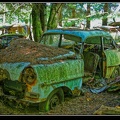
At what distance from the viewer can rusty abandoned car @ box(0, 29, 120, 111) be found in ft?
14.1

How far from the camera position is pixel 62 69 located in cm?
459

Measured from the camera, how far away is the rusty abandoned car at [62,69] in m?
4.30

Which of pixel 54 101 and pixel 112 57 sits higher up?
pixel 112 57

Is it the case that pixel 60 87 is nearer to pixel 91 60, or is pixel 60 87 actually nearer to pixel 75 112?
pixel 75 112

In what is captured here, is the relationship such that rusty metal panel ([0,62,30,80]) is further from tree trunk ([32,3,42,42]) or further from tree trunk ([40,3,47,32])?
→ tree trunk ([40,3,47,32])

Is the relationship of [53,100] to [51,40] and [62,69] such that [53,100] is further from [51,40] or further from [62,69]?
[51,40]

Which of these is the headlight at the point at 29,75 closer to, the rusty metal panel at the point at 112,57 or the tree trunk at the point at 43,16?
the rusty metal panel at the point at 112,57

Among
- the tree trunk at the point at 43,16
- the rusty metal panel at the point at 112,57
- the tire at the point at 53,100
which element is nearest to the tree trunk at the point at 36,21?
the tree trunk at the point at 43,16

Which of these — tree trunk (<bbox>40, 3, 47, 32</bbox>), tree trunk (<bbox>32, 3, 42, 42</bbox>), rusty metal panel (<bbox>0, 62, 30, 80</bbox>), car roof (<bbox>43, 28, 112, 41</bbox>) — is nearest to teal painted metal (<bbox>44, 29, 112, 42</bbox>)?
car roof (<bbox>43, 28, 112, 41</bbox>)

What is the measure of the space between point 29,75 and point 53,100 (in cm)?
68

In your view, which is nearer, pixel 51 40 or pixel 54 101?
pixel 54 101

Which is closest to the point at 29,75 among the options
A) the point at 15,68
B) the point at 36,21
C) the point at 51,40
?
the point at 15,68

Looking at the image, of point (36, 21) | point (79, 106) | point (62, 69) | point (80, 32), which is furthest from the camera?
point (36, 21)
